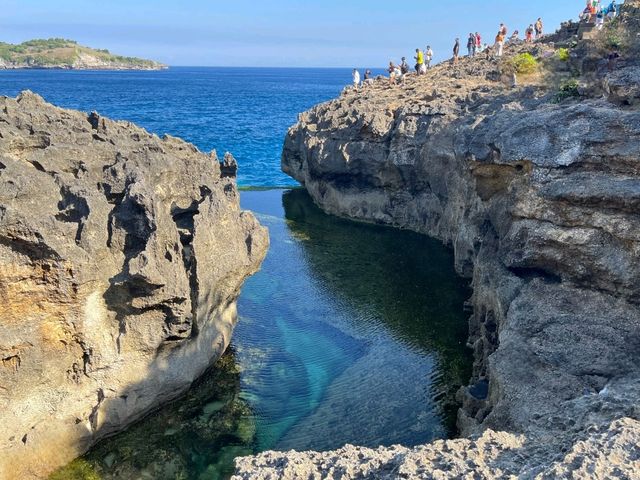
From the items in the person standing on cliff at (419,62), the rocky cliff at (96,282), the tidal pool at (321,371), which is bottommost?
the tidal pool at (321,371)

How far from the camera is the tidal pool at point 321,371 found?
1435cm

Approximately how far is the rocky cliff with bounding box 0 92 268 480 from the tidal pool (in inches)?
37.4

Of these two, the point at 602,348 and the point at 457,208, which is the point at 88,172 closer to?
the point at 602,348

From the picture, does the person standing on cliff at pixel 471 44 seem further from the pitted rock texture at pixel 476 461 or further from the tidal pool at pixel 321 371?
the pitted rock texture at pixel 476 461

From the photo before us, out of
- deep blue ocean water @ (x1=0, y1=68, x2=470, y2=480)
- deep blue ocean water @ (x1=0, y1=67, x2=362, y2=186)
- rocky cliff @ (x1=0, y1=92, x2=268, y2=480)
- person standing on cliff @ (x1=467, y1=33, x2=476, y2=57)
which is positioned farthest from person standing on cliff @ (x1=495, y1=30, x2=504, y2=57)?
rocky cliff @ (x1=0, y1=92, x2=268, y2=480)

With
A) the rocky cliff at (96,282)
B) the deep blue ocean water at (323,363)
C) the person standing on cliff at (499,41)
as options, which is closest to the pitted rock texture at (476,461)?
the deep blue ocean water at (323,363)

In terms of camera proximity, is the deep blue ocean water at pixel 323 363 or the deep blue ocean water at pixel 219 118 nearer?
the deep blue ocean water at pixel 323 363

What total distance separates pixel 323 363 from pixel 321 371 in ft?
1.58

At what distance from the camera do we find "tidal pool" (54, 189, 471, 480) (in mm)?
14352

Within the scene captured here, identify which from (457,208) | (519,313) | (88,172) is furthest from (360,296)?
(88,172)

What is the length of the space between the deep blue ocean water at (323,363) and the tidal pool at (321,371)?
0.04m

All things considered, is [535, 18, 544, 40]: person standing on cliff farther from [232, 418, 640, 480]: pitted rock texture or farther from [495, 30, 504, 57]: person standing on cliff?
[232, 418, 640, 480]: pitted rock texture

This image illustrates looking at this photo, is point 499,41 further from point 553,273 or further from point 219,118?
point 219,118

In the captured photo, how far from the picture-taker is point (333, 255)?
28.0 meters
